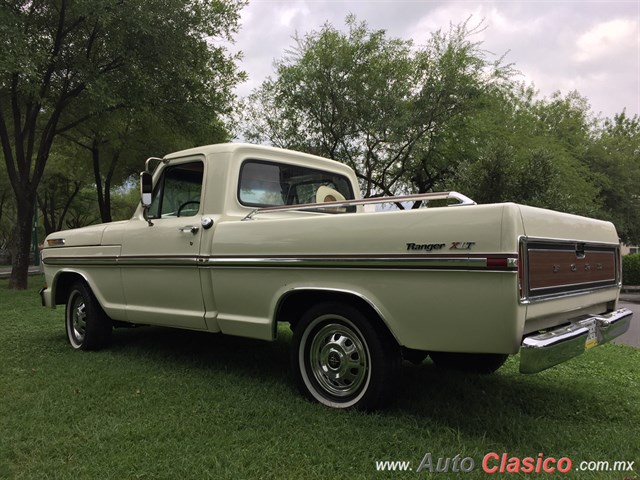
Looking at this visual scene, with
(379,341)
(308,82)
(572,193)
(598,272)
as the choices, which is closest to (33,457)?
(379,341)

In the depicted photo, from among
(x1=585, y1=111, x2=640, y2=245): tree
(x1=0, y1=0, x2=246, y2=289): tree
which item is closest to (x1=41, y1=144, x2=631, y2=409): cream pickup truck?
(x1=0, y1=0, x2=246, y2=289): tree

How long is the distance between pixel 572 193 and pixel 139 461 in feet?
64.1

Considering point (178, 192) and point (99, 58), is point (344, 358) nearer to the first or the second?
point (178, 192)

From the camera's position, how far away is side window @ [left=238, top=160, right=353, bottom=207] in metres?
4.54

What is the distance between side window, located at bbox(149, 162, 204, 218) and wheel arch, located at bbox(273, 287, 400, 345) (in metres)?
1.31

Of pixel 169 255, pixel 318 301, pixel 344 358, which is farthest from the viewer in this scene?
pixel 169 255

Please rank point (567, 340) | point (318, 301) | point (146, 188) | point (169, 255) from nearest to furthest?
point (567, 340)
point (318, 301)
point (169, 255)
point (146, 188)

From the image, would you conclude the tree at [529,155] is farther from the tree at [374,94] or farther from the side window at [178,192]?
the side window at [178,192]

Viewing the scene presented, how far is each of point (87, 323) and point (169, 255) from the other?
171 centimetres

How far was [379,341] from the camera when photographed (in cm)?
337

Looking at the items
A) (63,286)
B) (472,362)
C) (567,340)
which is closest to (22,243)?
(63,286)

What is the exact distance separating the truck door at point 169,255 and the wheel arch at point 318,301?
834 mm

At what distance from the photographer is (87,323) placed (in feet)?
18.0

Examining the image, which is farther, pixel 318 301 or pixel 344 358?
pixel 318 301
